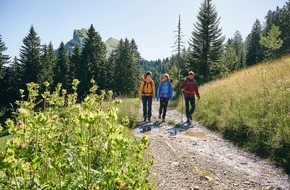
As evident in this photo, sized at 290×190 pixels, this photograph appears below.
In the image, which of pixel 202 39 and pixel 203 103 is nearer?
pixel 203 103

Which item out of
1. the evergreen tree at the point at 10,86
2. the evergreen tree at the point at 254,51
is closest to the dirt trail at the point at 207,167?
the evergreen tree at the point at 10,86

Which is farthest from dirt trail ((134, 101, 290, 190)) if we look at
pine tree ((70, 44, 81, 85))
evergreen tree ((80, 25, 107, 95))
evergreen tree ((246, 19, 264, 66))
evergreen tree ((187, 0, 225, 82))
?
evergreen tree ((246, 19, 264, 66))

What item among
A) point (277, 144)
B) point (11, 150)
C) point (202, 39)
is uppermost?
point (202, 39)

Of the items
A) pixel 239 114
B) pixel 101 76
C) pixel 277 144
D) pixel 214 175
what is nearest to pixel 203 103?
pixel 239 114

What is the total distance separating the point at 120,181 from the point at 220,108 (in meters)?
10.4

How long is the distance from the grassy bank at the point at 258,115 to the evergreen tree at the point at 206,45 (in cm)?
2048

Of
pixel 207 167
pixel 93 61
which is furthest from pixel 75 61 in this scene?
pixel 207 167

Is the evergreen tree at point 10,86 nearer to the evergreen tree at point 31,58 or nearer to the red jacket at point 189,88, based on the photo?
the evergreen tree at point 31,58

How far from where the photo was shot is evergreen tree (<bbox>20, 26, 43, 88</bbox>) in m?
43.7

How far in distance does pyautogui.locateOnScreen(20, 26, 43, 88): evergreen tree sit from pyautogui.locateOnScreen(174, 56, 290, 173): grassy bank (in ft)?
119

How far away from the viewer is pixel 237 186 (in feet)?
18.1

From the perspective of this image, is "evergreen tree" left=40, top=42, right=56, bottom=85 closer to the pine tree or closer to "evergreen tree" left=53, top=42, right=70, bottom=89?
"evergreen tree" left=53, top=42, right=70, bottom=89

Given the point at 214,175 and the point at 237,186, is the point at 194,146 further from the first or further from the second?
the point at 237,186

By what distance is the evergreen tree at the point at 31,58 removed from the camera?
43688 mm
